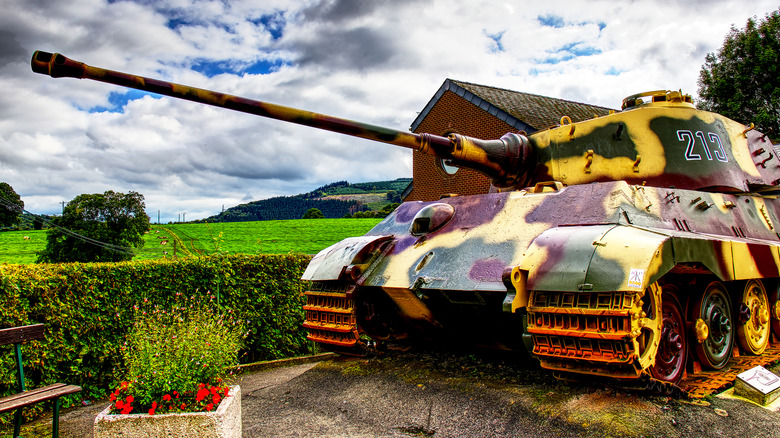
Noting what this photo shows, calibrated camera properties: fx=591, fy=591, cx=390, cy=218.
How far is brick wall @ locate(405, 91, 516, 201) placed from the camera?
20234 mm

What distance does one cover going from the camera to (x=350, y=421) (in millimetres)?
5016

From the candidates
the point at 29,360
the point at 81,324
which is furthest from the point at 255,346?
the point at 29,360

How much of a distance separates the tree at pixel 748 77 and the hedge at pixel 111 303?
24.7 metres

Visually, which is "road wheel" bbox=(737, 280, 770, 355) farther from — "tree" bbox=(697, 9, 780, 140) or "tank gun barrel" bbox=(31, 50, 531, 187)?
"tree" bbox=(697, 9, 780, 140)

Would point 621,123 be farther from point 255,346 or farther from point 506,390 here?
point 255,346

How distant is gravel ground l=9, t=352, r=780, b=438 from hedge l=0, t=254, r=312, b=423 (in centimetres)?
51

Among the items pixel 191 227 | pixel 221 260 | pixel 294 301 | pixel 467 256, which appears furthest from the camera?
pixel 191 227

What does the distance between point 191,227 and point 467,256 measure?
39180mm

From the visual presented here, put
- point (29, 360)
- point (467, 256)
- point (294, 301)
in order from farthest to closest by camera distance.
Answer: point (294, 301) < point (29, 360) < point (467, 256)

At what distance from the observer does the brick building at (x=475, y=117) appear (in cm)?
1920

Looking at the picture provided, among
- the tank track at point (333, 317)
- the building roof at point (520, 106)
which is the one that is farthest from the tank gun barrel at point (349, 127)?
the building roof at point (520, 106)

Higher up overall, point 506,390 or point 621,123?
point 621,123

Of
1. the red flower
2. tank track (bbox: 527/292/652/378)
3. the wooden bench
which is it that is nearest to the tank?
tank track (bbox: 527/292/652/378)

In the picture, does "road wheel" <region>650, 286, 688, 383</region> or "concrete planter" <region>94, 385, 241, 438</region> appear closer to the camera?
"concrete planter" <region>94, 385, 241, 438</region>
